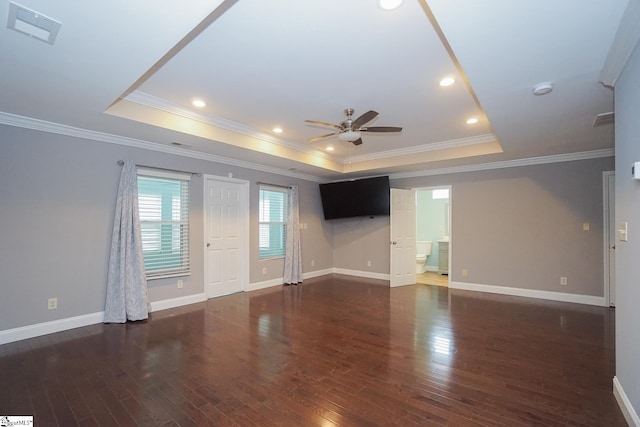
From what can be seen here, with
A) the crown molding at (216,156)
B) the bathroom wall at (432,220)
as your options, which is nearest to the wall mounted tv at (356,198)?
the crown molding at (216,156)

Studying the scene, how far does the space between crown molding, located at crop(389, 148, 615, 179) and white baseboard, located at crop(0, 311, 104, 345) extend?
597 cm

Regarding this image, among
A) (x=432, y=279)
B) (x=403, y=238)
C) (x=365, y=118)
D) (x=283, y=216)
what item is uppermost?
(x=365, y=118)

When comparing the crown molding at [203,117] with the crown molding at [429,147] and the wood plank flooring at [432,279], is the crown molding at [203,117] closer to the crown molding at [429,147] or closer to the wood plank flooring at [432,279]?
the crown molding at [429,147]

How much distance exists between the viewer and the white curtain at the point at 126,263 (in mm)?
3877

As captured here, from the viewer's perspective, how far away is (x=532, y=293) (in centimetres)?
520

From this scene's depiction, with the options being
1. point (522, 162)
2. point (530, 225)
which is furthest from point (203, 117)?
point (530, 225)

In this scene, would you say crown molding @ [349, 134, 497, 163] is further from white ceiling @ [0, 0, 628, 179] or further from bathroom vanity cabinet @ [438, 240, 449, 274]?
bathroom vanity cabinet @ [438, 240, 449, 274]

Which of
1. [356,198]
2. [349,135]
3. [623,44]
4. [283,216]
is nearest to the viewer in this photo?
[623,44]

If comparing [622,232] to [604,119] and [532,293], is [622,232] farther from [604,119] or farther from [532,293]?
[532,293]

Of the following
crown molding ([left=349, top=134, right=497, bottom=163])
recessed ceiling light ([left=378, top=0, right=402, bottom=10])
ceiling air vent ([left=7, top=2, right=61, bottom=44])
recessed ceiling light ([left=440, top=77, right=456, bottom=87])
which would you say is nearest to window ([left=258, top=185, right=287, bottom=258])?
crown molding ([left=349, top=134, right=497, bottom=163])

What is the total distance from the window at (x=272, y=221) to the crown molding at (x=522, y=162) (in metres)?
2.77

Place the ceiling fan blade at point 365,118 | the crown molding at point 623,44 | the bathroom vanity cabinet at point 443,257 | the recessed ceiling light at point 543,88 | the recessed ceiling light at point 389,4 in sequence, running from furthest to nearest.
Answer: the bathroom vanity cabinet at point 443,257
the ceiling fan blade at point 365,118
the recessed ceiling light at point 543,88
the recessed ceiling light at point 389,4
the crown molding at point 623,44

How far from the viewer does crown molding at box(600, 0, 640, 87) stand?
1.65 metres

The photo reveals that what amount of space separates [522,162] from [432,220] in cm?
299
